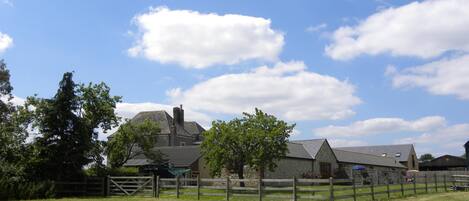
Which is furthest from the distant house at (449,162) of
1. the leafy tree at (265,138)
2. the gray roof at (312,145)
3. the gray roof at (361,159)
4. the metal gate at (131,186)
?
the metal gate at (131,186)

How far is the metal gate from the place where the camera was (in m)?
31.7

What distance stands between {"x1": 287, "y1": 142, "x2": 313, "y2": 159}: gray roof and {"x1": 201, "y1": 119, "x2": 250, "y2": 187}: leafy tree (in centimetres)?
1266

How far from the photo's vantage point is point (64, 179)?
34.3 metres

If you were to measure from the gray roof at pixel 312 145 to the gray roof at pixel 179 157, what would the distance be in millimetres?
12038

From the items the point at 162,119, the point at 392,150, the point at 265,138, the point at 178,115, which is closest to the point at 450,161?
the point at 392,150

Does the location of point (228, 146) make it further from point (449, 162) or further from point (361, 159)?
point (449, 162)

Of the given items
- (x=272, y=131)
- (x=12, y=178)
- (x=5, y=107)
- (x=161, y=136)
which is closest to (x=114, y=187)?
(x=12, y=178)

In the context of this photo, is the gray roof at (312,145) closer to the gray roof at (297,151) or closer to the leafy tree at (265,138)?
the gray roof at (297,151)

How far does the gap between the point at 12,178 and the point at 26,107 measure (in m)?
6.79

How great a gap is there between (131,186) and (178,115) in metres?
39.9

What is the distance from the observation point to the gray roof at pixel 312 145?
55.9 metres

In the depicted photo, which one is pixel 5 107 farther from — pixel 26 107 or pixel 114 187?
pixel 114 187

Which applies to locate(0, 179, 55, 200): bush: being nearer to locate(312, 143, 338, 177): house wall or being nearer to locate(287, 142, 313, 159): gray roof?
locate(287, 142, 313, 159): gray roof

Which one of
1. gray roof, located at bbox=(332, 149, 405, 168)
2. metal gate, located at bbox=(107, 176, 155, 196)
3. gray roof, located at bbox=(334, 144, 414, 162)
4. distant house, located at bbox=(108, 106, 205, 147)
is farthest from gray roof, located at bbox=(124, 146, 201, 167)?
gray roof, located at bbox=(334, 144, 414, 162)
